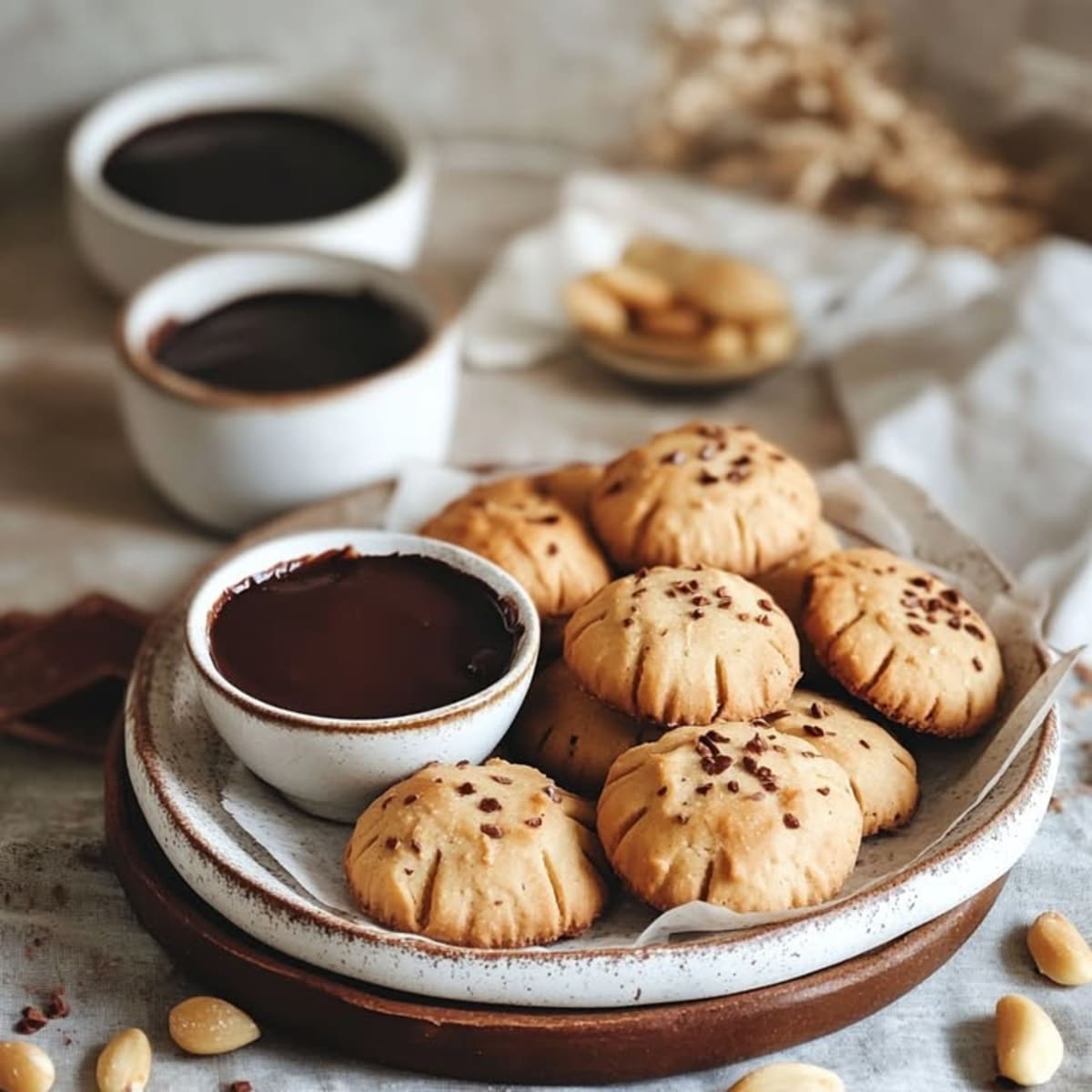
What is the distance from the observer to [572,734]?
1.76 meters

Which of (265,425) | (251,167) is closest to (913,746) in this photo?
(265,425)

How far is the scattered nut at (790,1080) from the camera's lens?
5.02ft

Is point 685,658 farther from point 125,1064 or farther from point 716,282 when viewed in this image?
point 716,282

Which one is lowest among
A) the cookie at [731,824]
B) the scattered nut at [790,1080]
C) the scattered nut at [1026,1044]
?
the scattered nut at [790,1080]

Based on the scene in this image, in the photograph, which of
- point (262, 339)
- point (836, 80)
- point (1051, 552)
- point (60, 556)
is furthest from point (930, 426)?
point (60, 556)

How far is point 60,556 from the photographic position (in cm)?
A: 253

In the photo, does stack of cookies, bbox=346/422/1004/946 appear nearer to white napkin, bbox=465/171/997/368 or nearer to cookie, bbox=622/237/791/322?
cookie, bbox=622/237/791/322

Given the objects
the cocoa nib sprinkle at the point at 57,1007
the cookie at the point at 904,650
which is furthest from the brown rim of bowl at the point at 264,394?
the cocoa nib sprinkle at the point at 57,1007

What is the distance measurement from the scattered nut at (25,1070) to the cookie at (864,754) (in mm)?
792

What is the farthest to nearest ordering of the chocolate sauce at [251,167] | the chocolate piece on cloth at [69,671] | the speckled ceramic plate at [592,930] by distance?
the chocolate sauce at [251,167]
the chocolate piece on cloth at [69,671]
the speckled ceramic plate at [592,930]

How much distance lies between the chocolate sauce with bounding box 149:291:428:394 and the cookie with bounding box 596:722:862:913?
113 centimetres

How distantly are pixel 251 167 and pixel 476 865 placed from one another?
1.95 m

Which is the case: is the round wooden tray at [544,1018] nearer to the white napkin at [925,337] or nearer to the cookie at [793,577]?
the cookie at [793,577]

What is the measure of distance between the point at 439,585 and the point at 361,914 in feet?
1.37
